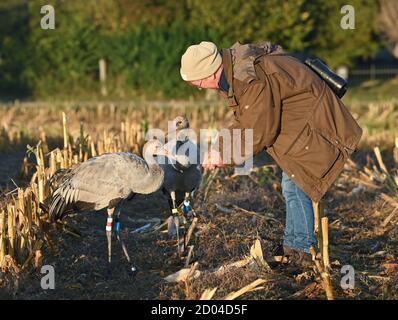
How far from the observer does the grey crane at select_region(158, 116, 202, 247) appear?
733 centimetres

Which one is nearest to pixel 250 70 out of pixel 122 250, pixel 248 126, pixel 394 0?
pixel 248 126

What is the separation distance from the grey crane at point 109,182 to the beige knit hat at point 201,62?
0.99 meters

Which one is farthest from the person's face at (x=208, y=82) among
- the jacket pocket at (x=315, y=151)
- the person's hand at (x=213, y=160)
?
the jacket pocket at (x=315, y=151)

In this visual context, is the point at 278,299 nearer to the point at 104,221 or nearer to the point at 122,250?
the point at 122,250

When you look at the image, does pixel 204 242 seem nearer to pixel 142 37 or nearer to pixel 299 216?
pixel 299 216

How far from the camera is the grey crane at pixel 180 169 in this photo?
24.0ft

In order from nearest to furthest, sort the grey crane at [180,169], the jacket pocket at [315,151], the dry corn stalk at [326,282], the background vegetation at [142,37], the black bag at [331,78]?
the dry corn stalk at [326,282] < the jacket pocket at [315,151] < the black bag at [331,78] < the grey crane at [180,169] < the background vegetation at [142,37]

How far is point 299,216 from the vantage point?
6719 mm

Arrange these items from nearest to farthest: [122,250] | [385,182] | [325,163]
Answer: [325,163] → [122,250] → [385,182]

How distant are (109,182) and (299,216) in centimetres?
165

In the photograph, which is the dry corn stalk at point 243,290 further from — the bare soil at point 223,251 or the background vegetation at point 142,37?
the background vegetation at point 142,37

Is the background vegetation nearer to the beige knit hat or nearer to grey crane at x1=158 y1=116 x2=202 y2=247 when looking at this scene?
grey crane at x1=158 y1=116 x2=202 y2=247
